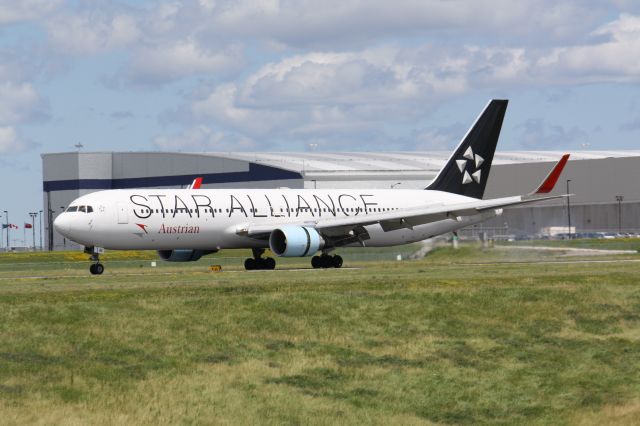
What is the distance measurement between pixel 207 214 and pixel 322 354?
26.9 m

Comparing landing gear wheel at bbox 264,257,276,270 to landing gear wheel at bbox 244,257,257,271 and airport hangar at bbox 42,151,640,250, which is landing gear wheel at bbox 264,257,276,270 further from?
airport hangar at bbox 42,151,640,250

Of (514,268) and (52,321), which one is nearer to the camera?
(52,321)

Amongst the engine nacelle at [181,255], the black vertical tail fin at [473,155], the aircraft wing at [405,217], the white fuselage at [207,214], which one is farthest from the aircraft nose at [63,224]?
the black vertical tail fin at [473,155]

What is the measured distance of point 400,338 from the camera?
36.1 m

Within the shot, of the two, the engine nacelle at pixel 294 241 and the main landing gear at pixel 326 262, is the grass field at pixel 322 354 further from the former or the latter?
the main landing gear at pixel 326 262

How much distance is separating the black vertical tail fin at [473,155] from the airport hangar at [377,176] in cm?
6819

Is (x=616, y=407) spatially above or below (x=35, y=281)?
below

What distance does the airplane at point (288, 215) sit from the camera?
57688 millimetres

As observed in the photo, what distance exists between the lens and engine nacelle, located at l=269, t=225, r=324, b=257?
58688 mm

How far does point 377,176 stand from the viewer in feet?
506

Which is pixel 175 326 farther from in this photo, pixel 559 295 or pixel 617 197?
pixel 617 197

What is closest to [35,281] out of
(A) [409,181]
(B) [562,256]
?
Answer: (B) [562,256]

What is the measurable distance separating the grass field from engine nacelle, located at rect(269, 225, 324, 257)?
14.1 m

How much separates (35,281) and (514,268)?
73.4ft
